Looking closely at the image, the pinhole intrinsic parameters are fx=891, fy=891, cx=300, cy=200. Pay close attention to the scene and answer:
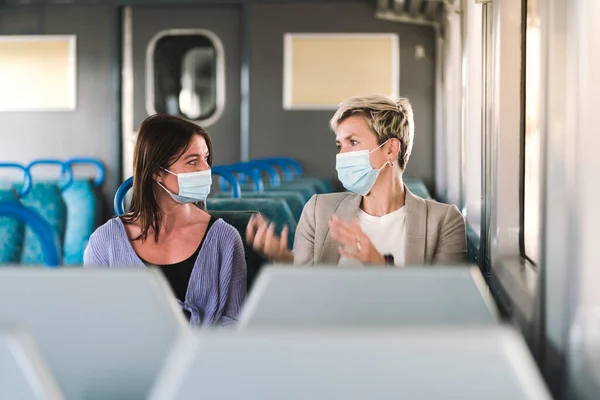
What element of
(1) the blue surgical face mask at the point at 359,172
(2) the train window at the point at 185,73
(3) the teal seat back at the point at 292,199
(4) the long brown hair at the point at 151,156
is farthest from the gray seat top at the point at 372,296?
(2) the train window at the point at 185,73

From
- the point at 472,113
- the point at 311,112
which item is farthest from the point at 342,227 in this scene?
the point at 311,112

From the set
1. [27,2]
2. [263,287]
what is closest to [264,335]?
[263,287]

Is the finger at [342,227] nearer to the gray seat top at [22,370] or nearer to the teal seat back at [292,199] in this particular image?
the gray seat top at [22,370]

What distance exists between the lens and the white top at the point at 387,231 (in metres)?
2.35

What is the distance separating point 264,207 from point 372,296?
88.9 inches

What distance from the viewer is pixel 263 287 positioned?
104cm

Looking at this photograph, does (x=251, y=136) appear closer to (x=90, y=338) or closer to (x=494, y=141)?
(x=494, y=141)

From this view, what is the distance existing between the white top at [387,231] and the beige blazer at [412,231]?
0.10 ft

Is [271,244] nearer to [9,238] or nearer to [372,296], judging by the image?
[372,296]

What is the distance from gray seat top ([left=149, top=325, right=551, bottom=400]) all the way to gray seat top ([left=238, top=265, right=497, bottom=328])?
0.33m

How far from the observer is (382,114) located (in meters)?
2.44

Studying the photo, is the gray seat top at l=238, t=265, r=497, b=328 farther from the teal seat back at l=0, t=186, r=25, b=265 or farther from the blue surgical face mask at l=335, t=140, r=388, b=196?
the teal seat back at l=0, t=186, r=25, b=265

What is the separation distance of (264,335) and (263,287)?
0.33 metres

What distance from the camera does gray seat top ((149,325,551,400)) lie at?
0.69 m
